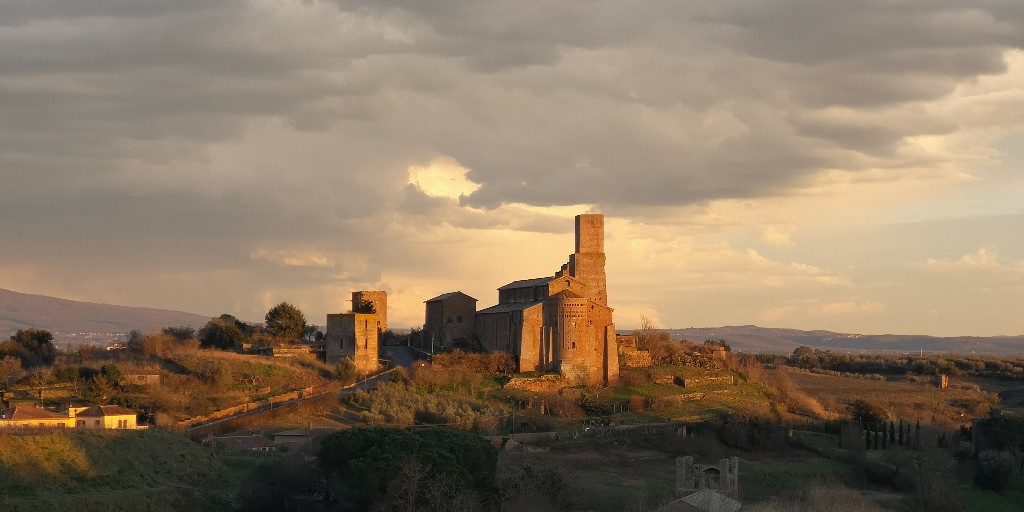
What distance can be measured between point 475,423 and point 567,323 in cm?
962

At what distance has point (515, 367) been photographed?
6456 centimetres

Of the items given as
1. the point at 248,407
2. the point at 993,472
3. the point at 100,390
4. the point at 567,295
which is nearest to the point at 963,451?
the point at 993,472

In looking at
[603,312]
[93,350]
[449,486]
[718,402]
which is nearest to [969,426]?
[718,402]

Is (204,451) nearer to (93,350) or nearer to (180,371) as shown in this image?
(180,371)

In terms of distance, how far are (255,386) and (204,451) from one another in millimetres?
13026

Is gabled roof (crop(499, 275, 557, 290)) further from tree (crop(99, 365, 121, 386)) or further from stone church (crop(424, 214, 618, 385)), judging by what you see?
tree (crop(99, 365, 121, 386))

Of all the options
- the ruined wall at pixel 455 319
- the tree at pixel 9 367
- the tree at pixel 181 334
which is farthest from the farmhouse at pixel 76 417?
the tree at pixel 181 334

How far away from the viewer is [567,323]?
63625 mm

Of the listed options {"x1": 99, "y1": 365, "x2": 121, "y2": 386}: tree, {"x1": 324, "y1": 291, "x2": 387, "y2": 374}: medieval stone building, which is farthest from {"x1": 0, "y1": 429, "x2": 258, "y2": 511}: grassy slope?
{"x1": 324, "y1": 291, "x2": 387, "y2": 374}: medieval stone building

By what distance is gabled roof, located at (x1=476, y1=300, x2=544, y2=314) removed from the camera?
65406mm

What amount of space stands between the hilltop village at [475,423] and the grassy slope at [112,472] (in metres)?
0.08

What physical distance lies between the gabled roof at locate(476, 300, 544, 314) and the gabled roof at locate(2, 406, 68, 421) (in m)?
23.3

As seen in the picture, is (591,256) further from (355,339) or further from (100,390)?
(100,390)

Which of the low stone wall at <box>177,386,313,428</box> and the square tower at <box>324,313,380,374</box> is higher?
the square tower at <box>324,313,380,374</box>
